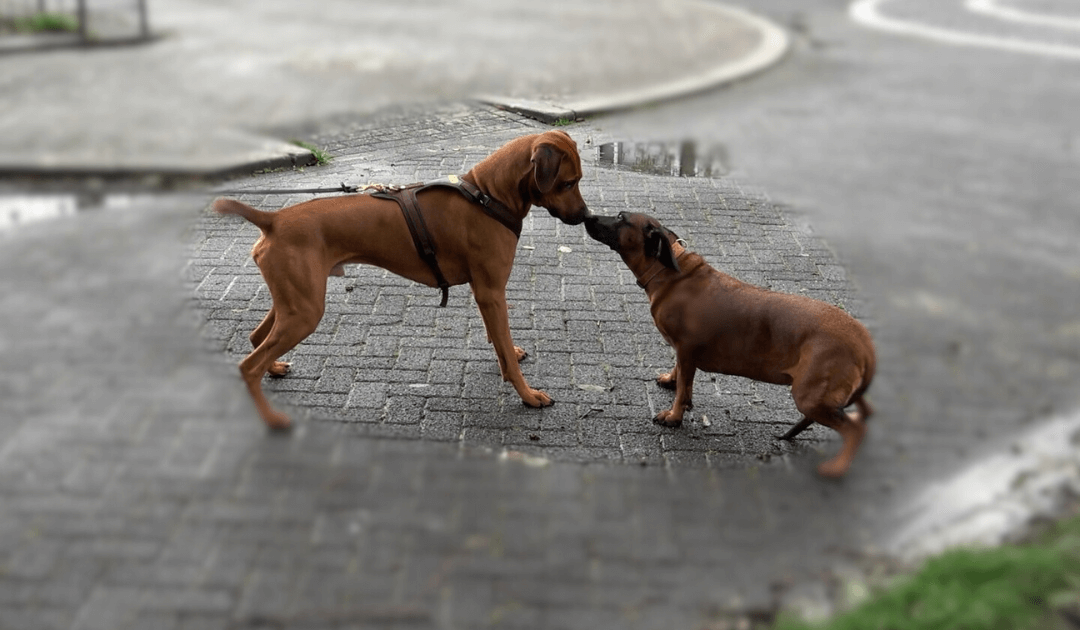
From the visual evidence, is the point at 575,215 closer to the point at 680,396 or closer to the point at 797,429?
the point at 680,396

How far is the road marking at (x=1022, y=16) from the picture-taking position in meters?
6.91

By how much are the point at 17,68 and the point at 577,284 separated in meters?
4.85

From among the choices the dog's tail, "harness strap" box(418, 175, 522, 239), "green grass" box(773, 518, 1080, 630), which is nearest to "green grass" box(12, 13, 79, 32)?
the dog's tail

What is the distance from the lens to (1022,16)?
7.34 metres

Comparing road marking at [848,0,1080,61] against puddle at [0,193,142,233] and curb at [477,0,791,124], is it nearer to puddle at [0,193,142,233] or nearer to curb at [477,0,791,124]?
curb at [477,0,791,124]

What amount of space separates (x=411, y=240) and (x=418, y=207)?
20 centimetres

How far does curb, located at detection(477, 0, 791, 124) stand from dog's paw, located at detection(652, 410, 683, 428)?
1817 millimetres

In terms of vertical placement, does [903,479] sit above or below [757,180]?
below

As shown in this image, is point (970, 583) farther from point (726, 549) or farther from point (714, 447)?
point (714, 447)

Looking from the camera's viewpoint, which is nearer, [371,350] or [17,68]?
[17,68]

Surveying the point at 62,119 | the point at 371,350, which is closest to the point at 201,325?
the point at 371,350

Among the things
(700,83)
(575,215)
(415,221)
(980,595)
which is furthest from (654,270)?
(980,595)

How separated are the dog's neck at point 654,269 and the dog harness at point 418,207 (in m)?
0.81

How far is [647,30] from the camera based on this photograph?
3467mm
